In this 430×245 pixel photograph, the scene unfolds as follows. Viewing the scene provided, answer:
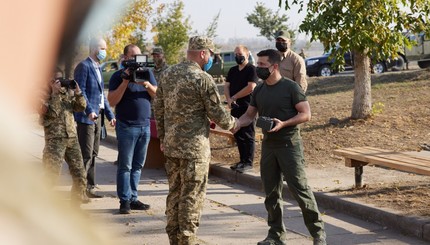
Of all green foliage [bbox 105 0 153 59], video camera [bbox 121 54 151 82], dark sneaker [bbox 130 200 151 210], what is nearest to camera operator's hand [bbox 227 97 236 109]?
dark sneaker [bbox 130 200 151 210]

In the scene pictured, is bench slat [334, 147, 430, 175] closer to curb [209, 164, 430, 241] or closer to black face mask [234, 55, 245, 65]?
curb [209, 164, 430, 241]

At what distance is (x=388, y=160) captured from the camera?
795 cm

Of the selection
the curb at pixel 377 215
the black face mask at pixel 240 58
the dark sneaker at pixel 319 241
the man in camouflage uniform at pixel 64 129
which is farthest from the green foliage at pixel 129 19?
the black face mask at pixel 240 58

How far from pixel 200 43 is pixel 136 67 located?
6.32 ft

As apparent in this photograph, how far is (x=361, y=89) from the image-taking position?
44.3 ft

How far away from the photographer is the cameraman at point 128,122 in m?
8.02

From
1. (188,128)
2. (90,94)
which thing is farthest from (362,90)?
(188,128)

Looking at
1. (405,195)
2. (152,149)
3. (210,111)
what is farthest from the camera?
(152,149)

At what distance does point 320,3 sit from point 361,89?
1.80 meters

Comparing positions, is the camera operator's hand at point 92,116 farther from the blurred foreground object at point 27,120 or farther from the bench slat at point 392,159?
the blurred foreground object at point 27,120

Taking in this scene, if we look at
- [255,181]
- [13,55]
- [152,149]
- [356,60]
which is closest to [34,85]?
[13,55]

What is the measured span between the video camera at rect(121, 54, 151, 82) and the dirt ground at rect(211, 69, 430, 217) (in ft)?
8.95

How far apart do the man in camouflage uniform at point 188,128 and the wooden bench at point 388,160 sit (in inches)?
96.1

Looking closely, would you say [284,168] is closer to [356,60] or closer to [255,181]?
[255,181]
